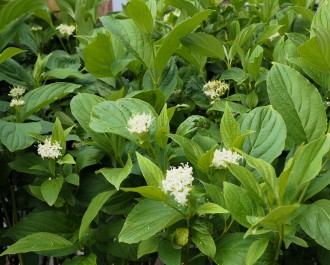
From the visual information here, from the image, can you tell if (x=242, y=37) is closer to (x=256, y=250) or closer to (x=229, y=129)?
(x=229, y=129)

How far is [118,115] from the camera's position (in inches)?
32.7

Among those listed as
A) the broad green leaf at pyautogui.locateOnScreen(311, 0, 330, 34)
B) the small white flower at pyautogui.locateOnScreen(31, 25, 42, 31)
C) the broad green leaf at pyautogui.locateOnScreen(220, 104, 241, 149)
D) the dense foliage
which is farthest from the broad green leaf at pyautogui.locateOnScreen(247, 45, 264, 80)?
the small white flower at pyautogui.locateOnScreen(31, 25, 42, 31)

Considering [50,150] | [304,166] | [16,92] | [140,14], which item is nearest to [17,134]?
[50,150]

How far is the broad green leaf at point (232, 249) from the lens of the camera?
0.71m

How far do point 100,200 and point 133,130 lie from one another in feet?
0.44

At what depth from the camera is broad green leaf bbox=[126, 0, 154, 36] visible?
0.97 m

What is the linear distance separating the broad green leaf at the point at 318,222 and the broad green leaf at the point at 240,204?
62 millimetres

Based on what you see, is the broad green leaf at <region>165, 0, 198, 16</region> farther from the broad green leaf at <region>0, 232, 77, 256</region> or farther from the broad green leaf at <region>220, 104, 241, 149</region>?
the broad green leaf at <region>0, 232, 77, 256</region>

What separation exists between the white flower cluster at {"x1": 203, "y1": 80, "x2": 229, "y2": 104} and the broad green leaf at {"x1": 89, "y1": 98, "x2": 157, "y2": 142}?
23 centimetres

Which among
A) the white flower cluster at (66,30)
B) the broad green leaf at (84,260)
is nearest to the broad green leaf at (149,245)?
the broad green leaf at (84,260)

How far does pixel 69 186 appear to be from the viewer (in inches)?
36.6

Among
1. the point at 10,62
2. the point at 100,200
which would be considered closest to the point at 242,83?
the point at 100,200

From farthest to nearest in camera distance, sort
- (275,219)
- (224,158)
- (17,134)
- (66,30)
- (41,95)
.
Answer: (66,30) < (41,95) < (17,134) < (224,158) < (275,219)

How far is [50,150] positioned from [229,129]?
323 mm
